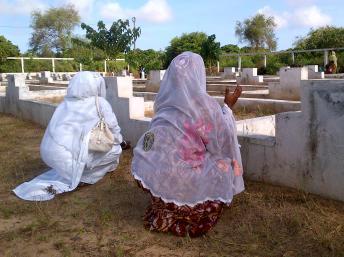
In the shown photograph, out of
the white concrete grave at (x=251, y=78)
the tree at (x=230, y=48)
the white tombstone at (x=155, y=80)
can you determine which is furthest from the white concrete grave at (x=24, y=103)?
the tree at (x=230, y=48)

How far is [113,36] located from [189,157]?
1985 centimetres

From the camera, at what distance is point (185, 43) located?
30297 mm

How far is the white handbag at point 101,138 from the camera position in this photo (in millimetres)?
4621

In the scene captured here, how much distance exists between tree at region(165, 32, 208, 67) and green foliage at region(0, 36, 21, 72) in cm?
1111

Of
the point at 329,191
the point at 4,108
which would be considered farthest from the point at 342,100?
the point at 4,108

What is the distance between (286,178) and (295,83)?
6066 millimetres

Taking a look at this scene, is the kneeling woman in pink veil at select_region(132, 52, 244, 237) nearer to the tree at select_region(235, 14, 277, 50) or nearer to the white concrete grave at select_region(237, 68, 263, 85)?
the white concrete grave at select_region(237, 68, 263, 85)

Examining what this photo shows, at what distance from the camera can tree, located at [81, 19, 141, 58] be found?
22078 millimetres

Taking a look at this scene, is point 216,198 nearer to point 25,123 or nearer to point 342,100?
point 342,100

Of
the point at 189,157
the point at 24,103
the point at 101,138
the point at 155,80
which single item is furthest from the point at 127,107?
the point at 155,80

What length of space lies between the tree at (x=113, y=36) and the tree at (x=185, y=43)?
20.1 ft

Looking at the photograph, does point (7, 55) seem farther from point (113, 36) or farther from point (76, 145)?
point (76, 145)

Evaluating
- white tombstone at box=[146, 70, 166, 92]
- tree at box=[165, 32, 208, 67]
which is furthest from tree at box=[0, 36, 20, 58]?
white tombstone at box=[146, 70, 166, 92]

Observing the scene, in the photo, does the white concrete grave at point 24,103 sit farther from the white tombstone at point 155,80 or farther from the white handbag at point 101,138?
the white handbag at point 101,138
